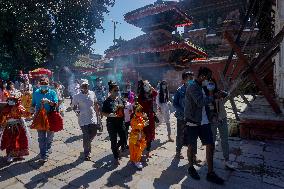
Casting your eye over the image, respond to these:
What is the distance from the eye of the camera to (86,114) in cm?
620

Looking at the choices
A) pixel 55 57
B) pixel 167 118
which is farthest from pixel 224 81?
pixel 55 57

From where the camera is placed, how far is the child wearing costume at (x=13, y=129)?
6.37 meters

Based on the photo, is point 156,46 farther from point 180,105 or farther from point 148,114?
point 180,105

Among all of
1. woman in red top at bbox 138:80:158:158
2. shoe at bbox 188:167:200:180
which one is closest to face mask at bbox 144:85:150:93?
woman in red top at bbox 138:80:158:158

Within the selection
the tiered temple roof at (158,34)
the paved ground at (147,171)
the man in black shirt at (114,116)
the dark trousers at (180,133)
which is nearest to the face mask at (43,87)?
the man in black shirt at (114,116)

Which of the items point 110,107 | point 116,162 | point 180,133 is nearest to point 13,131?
point 110,107

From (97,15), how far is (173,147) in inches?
926

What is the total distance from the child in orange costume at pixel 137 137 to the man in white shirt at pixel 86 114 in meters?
1.08

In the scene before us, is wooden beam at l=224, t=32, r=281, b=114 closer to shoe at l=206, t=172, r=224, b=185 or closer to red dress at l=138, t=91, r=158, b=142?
red dress at l=138, t=91, r=158, b=142

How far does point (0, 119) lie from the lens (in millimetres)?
6391

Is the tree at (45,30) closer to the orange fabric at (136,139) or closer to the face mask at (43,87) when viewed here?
the face mask at (43,87)

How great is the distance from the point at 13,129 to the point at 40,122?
895 mm

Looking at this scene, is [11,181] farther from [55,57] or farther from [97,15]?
[97,15]

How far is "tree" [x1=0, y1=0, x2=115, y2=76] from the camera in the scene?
72.4ft
